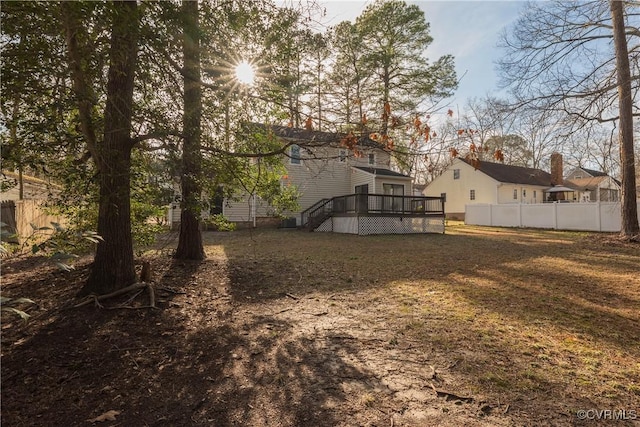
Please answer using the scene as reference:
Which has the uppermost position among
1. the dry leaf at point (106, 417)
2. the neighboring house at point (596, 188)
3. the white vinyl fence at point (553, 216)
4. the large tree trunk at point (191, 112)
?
the neighboring house at point (596, 188)

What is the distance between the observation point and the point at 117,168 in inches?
155

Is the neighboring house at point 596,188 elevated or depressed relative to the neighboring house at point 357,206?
elevated

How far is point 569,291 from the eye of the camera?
5.30 m

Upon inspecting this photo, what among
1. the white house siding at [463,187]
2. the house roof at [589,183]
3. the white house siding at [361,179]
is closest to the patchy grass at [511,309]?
the white house siding at [361,179]

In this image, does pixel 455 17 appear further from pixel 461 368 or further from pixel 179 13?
pixel 461 368

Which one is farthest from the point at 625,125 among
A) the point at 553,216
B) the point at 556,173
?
the point at 556,173

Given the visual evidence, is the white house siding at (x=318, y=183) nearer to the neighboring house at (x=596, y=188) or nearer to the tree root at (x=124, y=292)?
the tree root at (x=124, y=292)

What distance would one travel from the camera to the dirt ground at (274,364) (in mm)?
2250

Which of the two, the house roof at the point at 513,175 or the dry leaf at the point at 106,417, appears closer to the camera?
the dry leaf at the point at 106,417

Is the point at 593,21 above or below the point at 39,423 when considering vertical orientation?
above

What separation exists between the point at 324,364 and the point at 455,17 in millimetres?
7780

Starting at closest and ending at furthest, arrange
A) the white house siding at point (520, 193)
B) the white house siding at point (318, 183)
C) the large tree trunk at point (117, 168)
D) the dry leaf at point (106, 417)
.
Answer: the dry leaf at point (106, 417)
the large tree trunk at point (117, 168)
the white house siding at point (318, 183)
the white house siding at point (520, 193)

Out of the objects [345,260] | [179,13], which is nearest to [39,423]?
[179,13]

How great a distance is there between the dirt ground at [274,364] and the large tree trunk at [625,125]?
17.8ft
